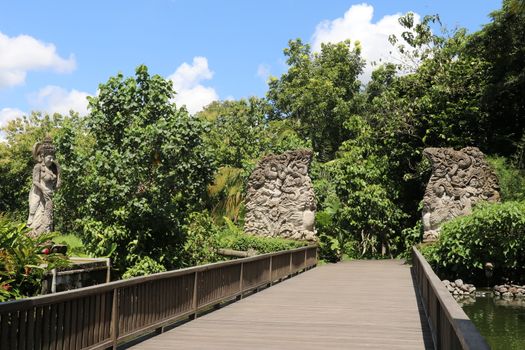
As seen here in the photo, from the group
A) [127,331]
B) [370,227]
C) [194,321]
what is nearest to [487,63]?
[370,227]

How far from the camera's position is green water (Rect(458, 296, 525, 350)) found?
1213 centimetres

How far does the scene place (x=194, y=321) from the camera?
981cm

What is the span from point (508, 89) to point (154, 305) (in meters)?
22.1

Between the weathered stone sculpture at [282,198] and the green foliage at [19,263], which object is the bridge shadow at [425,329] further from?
the weathered stone sculpture at [282,198]

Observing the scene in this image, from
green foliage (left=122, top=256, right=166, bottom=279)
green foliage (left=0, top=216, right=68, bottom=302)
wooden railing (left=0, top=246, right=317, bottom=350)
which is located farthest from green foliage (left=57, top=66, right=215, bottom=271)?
green foliage (left=0, top=216, right=68, bottom=302)

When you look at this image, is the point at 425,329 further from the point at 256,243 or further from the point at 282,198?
the point at 282,198

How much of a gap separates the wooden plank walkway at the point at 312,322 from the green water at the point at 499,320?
1601mm

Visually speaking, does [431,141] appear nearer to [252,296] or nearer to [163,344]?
[252,296]

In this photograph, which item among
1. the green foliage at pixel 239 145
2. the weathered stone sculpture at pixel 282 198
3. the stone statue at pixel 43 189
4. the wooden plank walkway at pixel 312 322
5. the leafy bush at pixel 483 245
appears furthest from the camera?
the green foliage at pixel 239 145

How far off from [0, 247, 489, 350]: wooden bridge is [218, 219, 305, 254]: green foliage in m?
6.78

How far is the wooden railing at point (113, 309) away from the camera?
538cm

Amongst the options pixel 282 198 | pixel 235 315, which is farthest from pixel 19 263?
pixel 282 198

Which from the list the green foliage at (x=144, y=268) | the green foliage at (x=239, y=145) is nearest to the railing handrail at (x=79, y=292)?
the green foliage at (x=144, y=268)

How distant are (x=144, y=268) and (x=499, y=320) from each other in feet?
28.0
